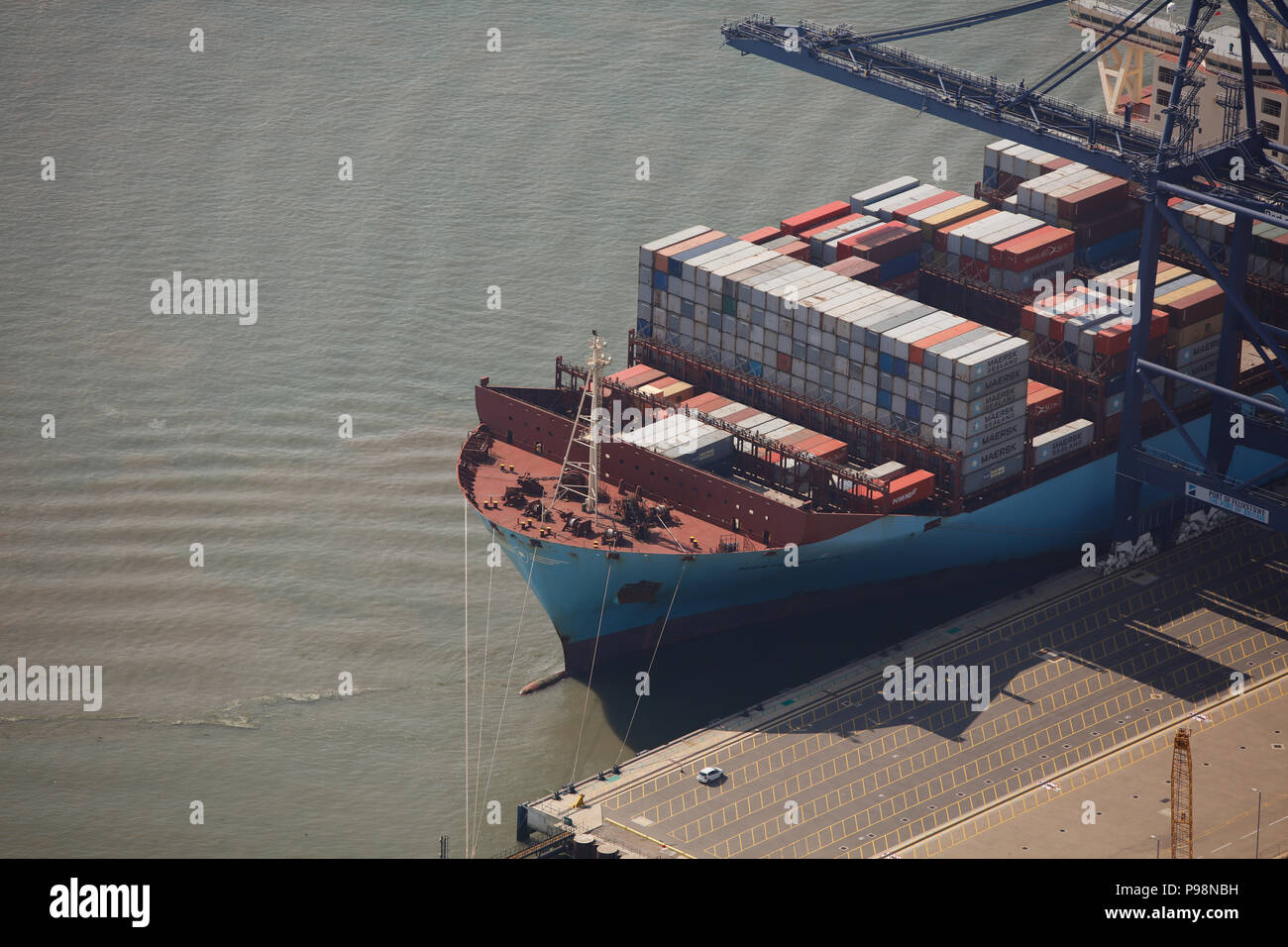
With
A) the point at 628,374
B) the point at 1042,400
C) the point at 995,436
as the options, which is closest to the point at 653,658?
the point at 628,374

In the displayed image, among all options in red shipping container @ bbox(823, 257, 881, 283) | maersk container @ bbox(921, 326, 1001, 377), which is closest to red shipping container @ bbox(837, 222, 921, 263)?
red shipping container @ bbox(823, 257, 881, 283)

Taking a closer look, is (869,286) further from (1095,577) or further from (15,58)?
(15,58)

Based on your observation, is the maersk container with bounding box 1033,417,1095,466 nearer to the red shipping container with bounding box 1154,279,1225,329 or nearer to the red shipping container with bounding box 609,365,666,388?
the red shipping container with bounding box 1154,279,1225,329

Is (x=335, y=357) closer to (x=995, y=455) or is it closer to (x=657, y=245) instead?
(x=657, y=245)

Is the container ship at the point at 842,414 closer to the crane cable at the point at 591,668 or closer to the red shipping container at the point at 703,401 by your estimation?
the crane cable at the point at 591,668

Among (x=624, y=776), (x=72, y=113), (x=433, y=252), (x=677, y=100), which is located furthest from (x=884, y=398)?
(x=72, y=113)
